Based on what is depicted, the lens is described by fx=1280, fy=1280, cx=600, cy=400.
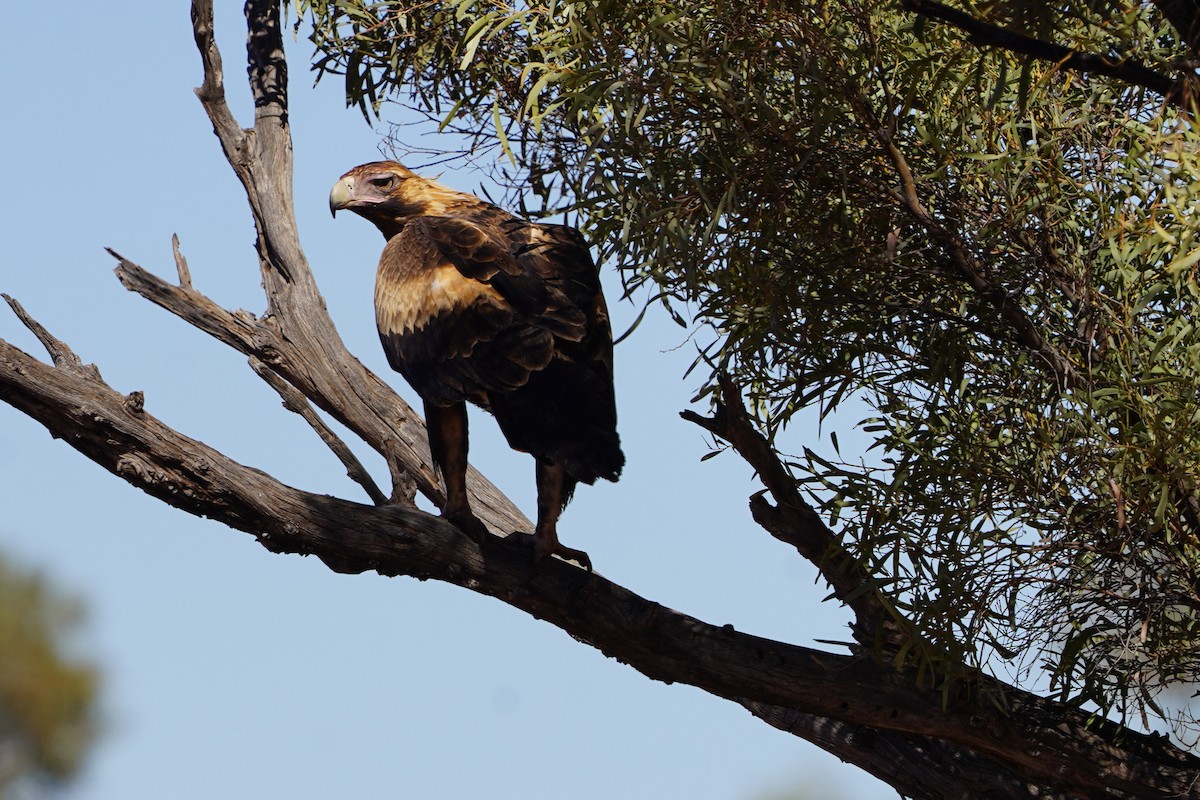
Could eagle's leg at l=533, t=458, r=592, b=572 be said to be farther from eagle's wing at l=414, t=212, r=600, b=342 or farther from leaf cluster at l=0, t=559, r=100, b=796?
leaf cluster at l=0, t=559, r=100, b=796

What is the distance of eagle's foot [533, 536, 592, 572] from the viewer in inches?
145

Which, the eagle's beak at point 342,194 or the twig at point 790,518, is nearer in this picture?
the twig at point 790,518

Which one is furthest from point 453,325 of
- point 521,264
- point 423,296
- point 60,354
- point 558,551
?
point 60,354

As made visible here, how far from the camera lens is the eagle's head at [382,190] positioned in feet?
15.6

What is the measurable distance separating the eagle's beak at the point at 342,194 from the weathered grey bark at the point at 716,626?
851 millimetres

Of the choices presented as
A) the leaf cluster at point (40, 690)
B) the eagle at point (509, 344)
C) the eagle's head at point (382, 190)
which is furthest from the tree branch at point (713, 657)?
the leaf cluster at point (40, 690)

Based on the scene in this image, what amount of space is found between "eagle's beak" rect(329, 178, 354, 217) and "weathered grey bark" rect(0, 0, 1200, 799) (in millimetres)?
851

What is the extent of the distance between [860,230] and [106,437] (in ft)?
6.76

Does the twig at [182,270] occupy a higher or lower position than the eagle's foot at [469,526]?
higher

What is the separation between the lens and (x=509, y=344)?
145 inches

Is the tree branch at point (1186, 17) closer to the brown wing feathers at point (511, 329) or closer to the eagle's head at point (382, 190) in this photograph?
the brown wing feathers at point (511, 329)

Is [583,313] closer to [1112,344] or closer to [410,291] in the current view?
[410,291]

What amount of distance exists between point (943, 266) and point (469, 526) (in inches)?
59.7

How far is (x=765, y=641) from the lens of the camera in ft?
12.1
